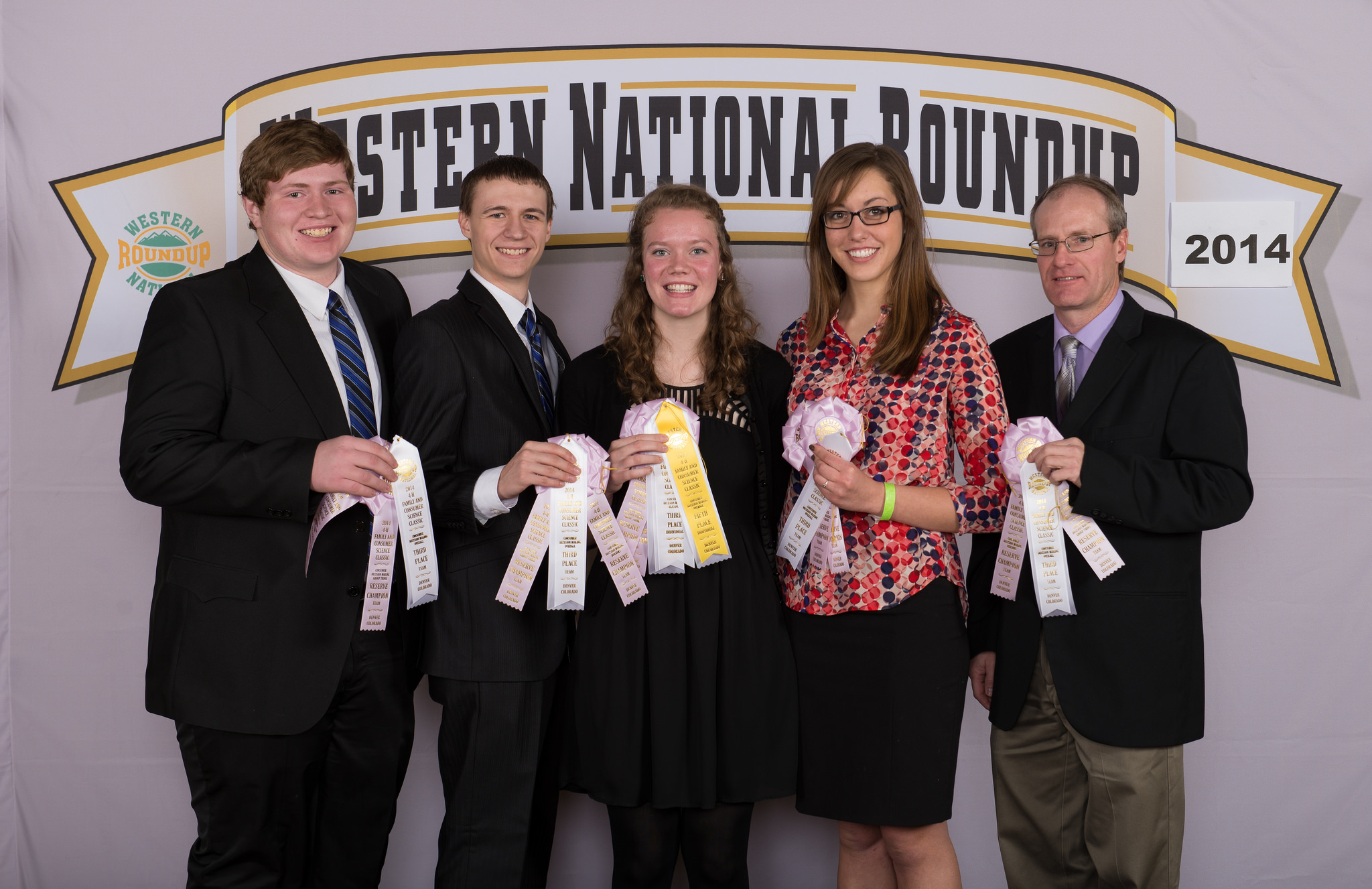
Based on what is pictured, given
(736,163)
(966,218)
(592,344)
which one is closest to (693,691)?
(592,344)

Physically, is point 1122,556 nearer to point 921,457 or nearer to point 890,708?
point 921,457

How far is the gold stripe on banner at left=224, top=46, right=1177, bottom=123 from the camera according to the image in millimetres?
2533

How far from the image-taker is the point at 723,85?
2.54 m

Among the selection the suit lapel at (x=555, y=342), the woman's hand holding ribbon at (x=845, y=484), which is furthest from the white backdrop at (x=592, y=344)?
the woman's hand holding ribbon at (x=845, y=484)

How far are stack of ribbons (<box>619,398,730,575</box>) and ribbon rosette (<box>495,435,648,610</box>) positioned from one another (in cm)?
4

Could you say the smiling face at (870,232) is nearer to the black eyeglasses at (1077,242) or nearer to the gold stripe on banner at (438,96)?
the black eyeglasses at (1077,242)

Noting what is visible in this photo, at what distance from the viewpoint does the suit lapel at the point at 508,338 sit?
188cm

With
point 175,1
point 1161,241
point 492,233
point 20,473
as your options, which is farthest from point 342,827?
point 1161,241

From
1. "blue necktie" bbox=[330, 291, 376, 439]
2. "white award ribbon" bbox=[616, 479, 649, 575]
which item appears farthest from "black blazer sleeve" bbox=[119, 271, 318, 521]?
"white award ribbon" bbox=[616, 479, 649, 575]

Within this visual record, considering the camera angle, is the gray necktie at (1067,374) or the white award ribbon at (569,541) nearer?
the white award ribbon at (569,541)

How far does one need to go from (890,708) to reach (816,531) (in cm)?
38

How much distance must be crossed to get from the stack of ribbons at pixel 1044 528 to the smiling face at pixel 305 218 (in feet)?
4.77

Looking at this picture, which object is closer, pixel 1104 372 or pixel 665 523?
pixel 665 523

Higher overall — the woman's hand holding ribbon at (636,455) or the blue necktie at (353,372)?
the blue necktie at (353,372)
